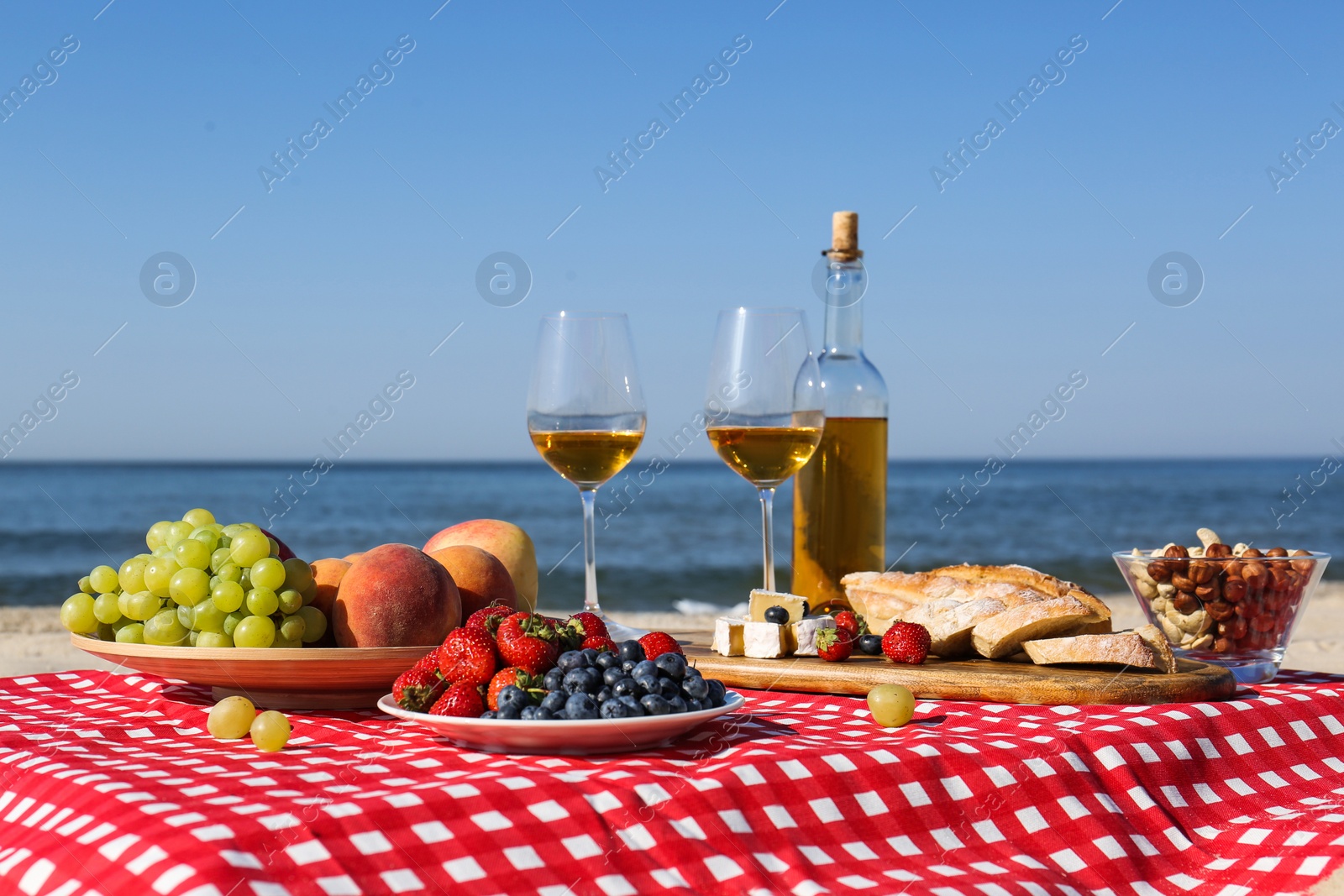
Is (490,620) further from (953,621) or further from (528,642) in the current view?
(953,621)

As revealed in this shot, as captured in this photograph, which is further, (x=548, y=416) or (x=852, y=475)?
(x=852, y=475)

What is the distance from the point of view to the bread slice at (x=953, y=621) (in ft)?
8.05

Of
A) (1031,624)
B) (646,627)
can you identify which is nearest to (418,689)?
(1031,624)

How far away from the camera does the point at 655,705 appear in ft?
5.60

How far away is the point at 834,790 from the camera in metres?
1.67

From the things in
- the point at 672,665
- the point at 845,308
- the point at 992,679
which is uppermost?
the point at 845,308

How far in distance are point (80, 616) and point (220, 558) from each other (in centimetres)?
38

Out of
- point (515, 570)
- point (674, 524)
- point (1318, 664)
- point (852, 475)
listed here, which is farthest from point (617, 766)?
point (674, 524)

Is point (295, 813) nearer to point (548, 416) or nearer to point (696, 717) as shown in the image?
point (696, 717)

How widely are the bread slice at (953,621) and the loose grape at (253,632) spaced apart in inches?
54.6

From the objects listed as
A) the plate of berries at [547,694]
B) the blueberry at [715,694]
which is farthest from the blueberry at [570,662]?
the blueberry at [715,694]

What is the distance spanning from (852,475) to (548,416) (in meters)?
0.87

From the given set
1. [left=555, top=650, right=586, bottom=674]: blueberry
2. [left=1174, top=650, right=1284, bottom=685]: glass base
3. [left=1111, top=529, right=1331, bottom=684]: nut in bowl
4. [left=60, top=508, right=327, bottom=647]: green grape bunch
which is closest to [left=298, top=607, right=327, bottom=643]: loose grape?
[left=60, top=508, right=327, bottom=647]: green grape bunch

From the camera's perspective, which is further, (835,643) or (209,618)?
(835,643)
